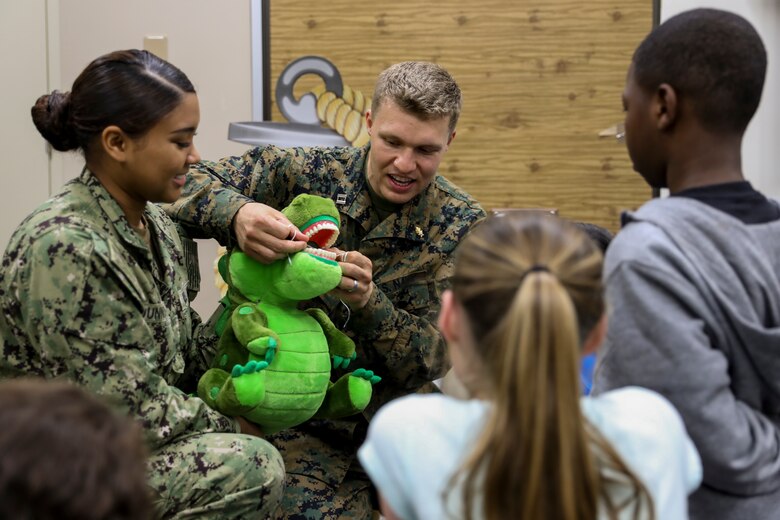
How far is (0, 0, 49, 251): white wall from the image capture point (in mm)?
3934

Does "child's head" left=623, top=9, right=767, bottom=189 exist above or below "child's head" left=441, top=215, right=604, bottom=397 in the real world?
above

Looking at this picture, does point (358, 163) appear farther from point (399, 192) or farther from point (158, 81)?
point (158, 81)

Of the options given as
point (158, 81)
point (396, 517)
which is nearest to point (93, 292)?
point (158, 81)

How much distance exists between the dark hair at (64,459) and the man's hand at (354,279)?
1.06 meters

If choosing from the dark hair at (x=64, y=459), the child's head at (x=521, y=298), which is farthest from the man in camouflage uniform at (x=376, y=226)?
the dark hair at (x=64, y=459)

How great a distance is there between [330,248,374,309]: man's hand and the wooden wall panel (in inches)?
78.7

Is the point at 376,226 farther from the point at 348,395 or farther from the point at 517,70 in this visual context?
the point at 517,70

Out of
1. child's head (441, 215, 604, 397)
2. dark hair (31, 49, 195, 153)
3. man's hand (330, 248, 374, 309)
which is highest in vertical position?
dark hair (31, 49, 195, 153)

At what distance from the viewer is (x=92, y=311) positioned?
5.26 ft

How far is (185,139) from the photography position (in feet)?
5.86

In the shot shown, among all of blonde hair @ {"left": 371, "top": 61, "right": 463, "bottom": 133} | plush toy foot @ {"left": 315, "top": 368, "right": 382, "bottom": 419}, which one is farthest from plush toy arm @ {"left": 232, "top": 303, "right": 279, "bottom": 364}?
blonde hair @ {"left": 371, "top": 61, "right": 463, "bottom": 133}

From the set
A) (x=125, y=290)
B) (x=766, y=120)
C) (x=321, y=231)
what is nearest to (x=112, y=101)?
(x=125, y=290)

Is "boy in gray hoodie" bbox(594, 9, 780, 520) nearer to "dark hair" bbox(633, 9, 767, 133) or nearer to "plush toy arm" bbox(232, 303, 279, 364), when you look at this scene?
"dark hair" bbox(633, 9, 767, 133)

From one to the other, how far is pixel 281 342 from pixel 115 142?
0.51 m
